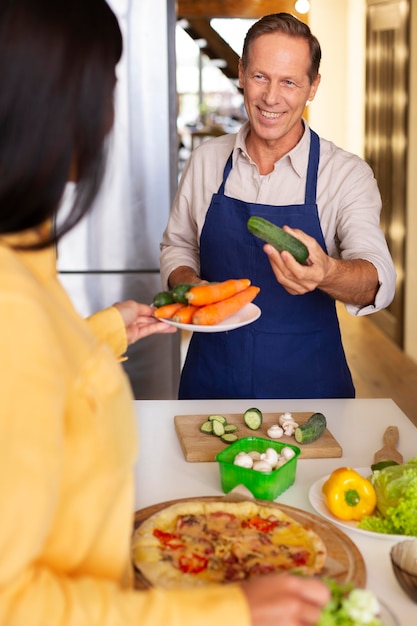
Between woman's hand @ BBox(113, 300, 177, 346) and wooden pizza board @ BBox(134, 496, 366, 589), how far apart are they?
383mm

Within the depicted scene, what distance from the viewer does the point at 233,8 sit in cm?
607

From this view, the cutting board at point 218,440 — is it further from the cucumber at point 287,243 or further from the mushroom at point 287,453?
the cucumber at point 287,243

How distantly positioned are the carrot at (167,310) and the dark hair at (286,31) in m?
0.86

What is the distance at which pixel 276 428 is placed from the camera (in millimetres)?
1857

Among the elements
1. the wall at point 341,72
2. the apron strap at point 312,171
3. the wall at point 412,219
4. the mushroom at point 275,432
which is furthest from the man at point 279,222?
the wall at point 341,72

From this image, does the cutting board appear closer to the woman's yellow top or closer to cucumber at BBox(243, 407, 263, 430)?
cucumber at BBox(243, 407, 263, 430)

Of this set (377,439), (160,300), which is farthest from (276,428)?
(160,300)

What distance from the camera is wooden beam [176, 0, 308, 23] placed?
210 inches

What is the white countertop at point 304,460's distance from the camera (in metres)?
1.35

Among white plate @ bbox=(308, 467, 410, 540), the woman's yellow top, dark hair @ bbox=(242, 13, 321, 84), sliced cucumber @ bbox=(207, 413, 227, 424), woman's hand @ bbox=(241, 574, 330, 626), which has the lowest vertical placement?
white plate @ bbox=(308, 467, 410, 540)

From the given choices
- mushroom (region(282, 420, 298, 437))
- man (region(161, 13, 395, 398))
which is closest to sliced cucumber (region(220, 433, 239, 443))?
mushroom (region(282, 420, 298, 437))

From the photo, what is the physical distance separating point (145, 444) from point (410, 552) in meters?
0.79

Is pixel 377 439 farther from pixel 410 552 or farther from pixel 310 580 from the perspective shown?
pixel 310 580

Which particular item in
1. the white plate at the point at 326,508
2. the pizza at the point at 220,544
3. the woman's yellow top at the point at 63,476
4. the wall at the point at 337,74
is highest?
the wall at the point at 337,74
